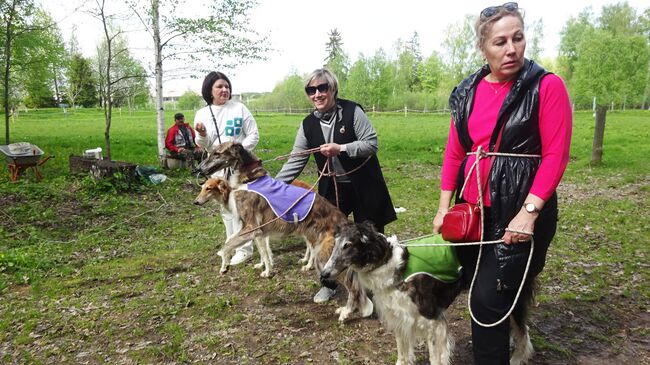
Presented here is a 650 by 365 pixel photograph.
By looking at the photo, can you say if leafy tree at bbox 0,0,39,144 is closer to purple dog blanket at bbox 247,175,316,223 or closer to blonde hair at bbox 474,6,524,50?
purple dog blanket at bbox 247,175,316,223

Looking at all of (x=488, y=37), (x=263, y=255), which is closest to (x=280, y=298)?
(x=263, y=255)

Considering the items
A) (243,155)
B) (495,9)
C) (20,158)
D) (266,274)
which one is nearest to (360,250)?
(495,9)

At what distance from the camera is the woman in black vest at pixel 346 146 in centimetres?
427

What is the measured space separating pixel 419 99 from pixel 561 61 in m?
16.3

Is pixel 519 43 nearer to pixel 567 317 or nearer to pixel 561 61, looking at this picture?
pixel 567 317

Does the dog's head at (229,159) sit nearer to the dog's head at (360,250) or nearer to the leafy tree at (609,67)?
the dog's head at (360,250)

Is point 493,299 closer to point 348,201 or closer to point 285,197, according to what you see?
point 348,201

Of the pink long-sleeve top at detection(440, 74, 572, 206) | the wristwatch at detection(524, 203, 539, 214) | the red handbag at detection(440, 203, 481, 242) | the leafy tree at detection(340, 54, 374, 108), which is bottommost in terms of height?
the red handbag at detection(440, 203, 481, 242)

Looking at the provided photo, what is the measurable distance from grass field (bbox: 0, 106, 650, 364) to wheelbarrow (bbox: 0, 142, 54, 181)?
1.28 meters

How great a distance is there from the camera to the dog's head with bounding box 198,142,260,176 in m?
5.30

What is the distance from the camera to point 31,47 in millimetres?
16656

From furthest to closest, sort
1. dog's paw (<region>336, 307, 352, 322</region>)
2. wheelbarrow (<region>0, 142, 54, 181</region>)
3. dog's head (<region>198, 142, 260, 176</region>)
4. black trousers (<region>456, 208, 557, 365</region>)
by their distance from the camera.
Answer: wheelbarrow (<region>0, 142, 54, 181</region>), dog's head (<region>198, 142, 260, 176</region>), dog's paw (<region>336, 307, 352, 322</region>), black trousers (<region>456, 208, 557, 365</region>)

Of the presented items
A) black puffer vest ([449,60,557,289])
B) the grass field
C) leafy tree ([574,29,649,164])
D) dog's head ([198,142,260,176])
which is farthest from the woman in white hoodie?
leafy tree ([574,29,649,164])

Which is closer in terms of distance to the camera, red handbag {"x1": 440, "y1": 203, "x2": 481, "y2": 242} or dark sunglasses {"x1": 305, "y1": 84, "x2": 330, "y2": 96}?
red handbag {"x1": 440, "y1": 203, "x2": 481, "y2": 242}
